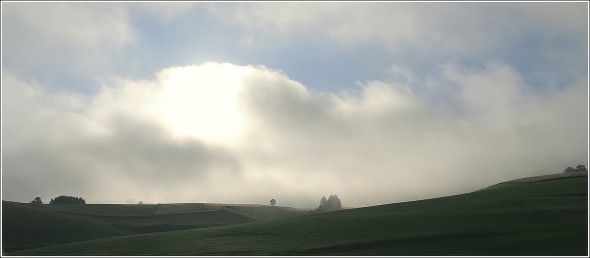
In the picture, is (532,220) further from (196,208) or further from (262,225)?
(196,208)

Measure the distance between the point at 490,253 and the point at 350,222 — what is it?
14.3m

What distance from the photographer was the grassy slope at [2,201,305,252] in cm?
5578

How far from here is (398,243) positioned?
3400cm

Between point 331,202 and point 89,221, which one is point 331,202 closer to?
point 331,202

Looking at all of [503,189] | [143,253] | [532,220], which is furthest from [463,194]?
[143,253]

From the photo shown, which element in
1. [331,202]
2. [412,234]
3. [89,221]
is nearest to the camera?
[412,234]

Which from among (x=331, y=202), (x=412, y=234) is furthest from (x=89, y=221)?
(x=331, y=202)

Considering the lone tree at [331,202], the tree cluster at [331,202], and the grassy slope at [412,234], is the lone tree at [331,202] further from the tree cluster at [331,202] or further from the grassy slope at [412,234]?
the grassy slope at [412,234]

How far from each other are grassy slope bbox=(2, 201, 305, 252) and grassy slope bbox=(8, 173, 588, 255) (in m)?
17.3

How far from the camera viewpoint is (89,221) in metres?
67.8

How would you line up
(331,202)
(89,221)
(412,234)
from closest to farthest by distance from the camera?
(412,234)
(89,221)
(331,202)

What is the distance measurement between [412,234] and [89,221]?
4845 cm

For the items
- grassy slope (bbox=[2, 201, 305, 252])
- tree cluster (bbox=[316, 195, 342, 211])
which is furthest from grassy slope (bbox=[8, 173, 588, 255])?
tree cluster (bbox=[316, 195, 342, 211])

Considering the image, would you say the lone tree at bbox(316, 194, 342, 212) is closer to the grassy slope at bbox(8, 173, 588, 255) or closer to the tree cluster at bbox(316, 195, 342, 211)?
the tree cluster at bbox(316, 195, 342, 211)
